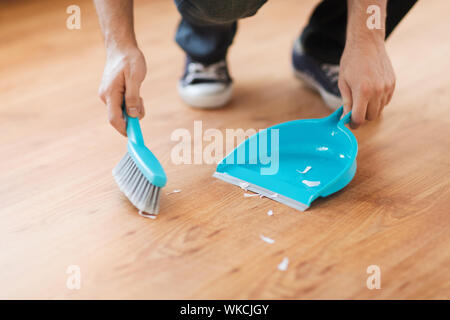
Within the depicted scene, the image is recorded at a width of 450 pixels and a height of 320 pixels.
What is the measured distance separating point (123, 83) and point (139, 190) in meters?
0.18

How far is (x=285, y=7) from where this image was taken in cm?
205

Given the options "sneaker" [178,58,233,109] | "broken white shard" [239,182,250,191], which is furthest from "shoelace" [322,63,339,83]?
"broken white shard" [239,182,250,191]

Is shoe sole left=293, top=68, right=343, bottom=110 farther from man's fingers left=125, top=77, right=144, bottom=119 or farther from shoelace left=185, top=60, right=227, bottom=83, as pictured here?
man's fingers left=125, top=77, right=144, bottom=119

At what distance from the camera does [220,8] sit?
100 cm

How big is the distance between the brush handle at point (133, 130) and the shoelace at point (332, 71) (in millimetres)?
569

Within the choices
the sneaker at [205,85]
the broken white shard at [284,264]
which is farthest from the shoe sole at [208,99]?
the broken white shard at [284,264]

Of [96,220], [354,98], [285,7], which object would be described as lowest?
[285,7]

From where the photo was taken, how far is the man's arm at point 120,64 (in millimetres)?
820

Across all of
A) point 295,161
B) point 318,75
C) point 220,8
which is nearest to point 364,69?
point 295,161

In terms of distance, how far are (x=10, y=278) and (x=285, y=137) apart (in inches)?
20.5

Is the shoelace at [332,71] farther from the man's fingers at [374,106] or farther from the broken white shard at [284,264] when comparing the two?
the broken white shard at [284,264]

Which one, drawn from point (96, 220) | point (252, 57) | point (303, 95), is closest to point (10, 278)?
point (96, 220)

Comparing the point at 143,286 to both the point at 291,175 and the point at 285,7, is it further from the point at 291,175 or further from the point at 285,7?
the point at 285,7

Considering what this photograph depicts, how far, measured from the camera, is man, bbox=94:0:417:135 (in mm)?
829
